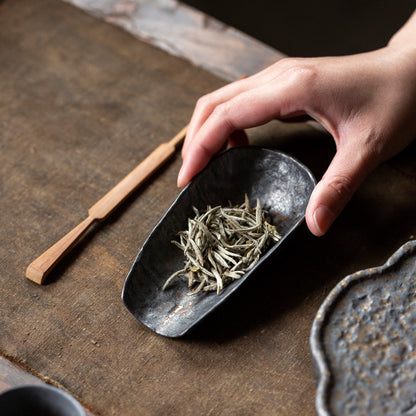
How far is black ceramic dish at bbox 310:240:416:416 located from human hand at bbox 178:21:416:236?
22 cm

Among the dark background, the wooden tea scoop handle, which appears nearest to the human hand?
the wooden tea scoop handle

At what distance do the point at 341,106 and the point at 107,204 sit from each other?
573 mm

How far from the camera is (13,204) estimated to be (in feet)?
4.22

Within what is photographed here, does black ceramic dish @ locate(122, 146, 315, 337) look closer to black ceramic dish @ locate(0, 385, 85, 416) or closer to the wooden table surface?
the wooden table surface

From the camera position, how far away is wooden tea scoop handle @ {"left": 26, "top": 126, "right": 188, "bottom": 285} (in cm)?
114

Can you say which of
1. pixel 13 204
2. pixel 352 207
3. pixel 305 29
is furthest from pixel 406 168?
pixel 305 29

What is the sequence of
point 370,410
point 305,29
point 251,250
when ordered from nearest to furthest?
point 370,410, point 251,250, point 305,29

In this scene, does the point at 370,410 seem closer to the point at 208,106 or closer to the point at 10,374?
the point at 10,374

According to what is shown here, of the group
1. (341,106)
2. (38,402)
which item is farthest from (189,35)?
(38,402)

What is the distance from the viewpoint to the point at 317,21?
109 inches

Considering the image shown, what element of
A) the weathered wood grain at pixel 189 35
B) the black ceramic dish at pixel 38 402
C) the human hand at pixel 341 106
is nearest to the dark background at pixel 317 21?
the weathered wood grain at pixel 189 35

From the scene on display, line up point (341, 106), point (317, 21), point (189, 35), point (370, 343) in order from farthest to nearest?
point (317, 21)
point (189, 35)
point (341, 106)
point (370, 343)

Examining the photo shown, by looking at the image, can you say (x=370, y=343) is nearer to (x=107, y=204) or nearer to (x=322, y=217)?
(x=322, y=217)

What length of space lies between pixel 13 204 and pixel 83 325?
1.24 ft
